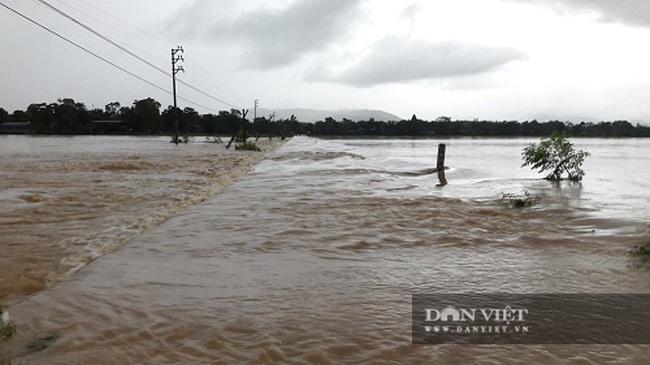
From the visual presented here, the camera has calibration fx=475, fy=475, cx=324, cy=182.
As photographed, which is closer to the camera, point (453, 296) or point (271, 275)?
point (453, 296)

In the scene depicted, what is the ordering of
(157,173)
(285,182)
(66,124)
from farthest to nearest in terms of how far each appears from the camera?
(66,124)
(157,173)
(285,182)

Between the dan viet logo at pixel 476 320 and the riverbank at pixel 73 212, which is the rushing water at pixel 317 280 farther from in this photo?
the riverbank at pixel 73 212

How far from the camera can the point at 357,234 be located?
7.14m

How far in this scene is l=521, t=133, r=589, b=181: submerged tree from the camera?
55.4ft

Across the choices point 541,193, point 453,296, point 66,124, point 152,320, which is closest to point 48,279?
point 152,320

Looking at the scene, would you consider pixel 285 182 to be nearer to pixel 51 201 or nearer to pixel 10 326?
pixel 51 201

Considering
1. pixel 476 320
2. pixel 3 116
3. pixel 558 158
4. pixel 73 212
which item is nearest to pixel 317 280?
pixel 476 320

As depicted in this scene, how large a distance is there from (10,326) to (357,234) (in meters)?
4.61

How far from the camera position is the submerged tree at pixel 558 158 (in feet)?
55.4

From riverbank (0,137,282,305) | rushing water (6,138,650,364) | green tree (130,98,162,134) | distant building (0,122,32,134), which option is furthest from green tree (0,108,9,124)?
rushing water (6,138,650,364)

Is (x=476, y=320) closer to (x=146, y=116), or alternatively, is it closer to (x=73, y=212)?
(x=73, y=212)

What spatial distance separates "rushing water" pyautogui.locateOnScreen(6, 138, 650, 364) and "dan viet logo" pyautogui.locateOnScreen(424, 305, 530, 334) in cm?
24

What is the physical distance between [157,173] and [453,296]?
14.4 m

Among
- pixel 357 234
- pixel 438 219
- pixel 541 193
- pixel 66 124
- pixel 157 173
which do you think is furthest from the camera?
pixel 66 124
